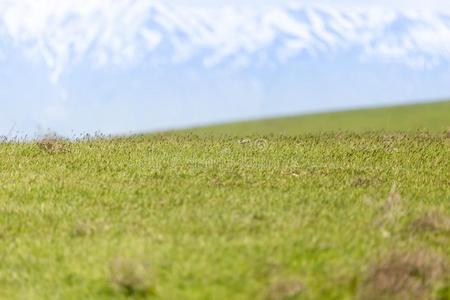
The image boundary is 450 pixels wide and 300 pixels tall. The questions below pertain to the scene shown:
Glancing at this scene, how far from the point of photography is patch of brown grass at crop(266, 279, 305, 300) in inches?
369

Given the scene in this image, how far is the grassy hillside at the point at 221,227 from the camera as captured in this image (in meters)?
9.93

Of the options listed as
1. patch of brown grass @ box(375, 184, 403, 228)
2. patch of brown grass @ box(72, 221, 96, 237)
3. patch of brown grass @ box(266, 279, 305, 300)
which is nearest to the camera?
patch of brown grass @ box(266, 279, 305, 300)

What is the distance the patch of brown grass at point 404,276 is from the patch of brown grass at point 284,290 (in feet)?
2.38

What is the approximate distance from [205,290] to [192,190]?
18.6 ft

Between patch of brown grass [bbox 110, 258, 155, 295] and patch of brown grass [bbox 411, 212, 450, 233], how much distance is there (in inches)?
177

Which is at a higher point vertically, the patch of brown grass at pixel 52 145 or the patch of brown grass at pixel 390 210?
the patch of brown grass at pixel 52 145

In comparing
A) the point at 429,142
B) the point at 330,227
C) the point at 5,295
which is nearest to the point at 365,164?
the point at 429,142

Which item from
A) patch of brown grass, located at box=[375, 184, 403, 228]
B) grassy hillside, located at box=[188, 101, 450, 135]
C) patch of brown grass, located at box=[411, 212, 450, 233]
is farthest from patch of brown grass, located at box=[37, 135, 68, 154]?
grassy hillside, located at box=[188, 101, 450, 135]

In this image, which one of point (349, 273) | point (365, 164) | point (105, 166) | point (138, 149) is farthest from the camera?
point (138, 149)

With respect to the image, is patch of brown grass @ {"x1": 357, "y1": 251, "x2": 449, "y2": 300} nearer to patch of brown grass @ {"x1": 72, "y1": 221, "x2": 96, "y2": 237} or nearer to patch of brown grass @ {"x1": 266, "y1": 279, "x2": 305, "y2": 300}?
patch of brown grass @ {"x1": 266, "y1": 279, "x2": 305, "y2": 300}

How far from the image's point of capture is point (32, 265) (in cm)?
1104

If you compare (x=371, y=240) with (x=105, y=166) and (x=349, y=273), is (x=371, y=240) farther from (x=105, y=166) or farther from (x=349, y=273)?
(x=105, y=166)

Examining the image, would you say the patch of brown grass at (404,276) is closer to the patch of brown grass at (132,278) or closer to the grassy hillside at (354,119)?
the patch of brown grass at (132,278)

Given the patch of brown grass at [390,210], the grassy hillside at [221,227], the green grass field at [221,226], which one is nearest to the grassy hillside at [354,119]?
the green grass field at [221,226]
